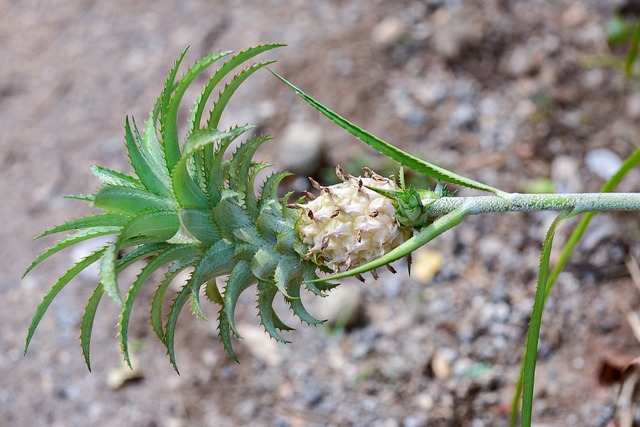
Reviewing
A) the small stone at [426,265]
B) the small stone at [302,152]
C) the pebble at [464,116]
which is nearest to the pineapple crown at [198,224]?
Result: the small stone at [426,265]

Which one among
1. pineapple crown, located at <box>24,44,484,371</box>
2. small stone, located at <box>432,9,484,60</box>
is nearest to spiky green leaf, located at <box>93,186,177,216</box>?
pineapple crown, located at <box>24,44,484,371</box>

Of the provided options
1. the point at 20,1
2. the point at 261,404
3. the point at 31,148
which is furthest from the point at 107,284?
the point at 20,1

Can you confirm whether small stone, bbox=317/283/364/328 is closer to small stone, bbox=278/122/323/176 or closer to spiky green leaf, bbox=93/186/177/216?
small stone, bbox=278/122/323/176

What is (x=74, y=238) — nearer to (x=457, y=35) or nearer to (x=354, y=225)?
(x=354, y=225)

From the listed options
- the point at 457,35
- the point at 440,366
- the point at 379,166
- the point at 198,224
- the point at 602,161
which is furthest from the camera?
the point at 457,35

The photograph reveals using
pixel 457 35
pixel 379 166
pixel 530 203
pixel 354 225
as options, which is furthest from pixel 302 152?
pixel 530 203

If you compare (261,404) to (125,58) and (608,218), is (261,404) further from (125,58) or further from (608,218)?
(125,58)

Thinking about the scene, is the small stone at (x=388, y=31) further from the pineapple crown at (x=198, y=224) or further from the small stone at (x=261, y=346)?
the pineapple crown at (x=198, y=224)
